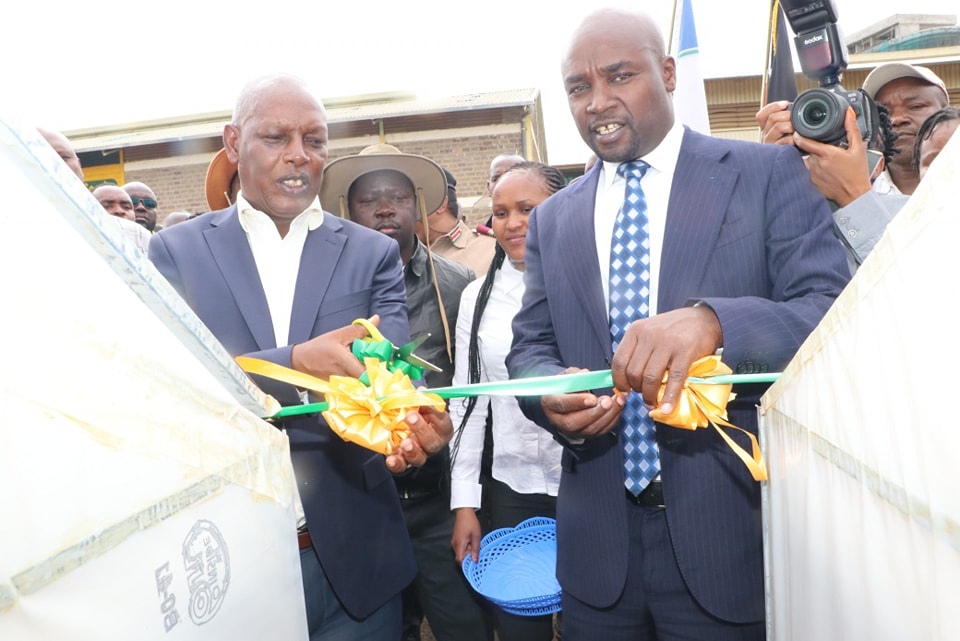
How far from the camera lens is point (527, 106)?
13930 mm

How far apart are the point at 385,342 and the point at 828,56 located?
1537 mm

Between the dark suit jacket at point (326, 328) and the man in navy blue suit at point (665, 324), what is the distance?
0.49m

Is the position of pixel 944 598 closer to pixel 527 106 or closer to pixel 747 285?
pixel 747 285

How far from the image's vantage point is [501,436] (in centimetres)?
292

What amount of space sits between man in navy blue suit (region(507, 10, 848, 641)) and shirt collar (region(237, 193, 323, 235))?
73cm

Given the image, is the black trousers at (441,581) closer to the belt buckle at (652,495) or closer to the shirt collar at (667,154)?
the belt buckle at (652,495)

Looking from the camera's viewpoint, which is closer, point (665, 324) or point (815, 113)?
point (665, 324)

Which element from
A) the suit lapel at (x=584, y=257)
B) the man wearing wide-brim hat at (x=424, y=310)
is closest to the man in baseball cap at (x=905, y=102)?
the suit lapel at (x=584, y=257)

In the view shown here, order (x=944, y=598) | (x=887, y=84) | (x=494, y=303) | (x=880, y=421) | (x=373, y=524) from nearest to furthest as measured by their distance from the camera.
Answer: (x=944, y=598)
(x=880, y=421)
(x=373, y=524)
(x=494, y=303)
(x=887, y=84)

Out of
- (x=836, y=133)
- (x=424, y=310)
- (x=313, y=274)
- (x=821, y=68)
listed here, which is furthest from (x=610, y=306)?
(x=424, y=310)

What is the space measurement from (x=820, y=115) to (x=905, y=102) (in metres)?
1.83

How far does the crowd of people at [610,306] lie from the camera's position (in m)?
1.67

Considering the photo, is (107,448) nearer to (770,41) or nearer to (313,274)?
(313,274)

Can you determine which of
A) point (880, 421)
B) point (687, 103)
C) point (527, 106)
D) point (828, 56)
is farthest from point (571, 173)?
point (880, 421)
